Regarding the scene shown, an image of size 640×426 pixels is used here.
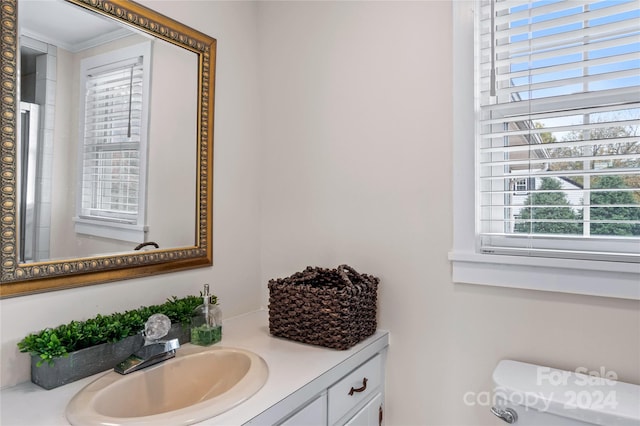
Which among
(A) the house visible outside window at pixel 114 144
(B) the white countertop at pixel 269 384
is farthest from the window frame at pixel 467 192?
(A) the house visible outside window at pixel 114 144

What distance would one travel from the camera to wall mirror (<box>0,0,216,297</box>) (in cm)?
108

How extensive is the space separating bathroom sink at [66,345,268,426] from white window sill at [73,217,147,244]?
405 mm

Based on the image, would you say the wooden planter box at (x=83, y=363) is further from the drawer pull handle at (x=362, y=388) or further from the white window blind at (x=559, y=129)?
the white window blind at (x=559, y=129)

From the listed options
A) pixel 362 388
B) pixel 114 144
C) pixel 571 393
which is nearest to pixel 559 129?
pixel 571 393

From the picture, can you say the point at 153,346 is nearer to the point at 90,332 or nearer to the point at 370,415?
the point at 90,332

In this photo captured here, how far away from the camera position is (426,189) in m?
1.46

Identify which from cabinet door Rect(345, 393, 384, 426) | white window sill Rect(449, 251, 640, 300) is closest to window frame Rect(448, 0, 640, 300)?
white window sill Rect(449, 251, 640, 300)

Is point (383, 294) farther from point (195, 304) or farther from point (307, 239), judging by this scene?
point (195, 304)

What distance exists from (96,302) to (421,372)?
1.10 m

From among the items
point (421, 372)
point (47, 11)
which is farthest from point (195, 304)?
point (47, 11)

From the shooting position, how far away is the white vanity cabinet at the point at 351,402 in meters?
1.11

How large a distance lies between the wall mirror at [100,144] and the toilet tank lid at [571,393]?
1.12 m

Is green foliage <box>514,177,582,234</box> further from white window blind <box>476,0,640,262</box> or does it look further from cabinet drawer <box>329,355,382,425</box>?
cabinet drawer <box>329,355,382,425</box>

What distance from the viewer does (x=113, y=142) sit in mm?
1295
